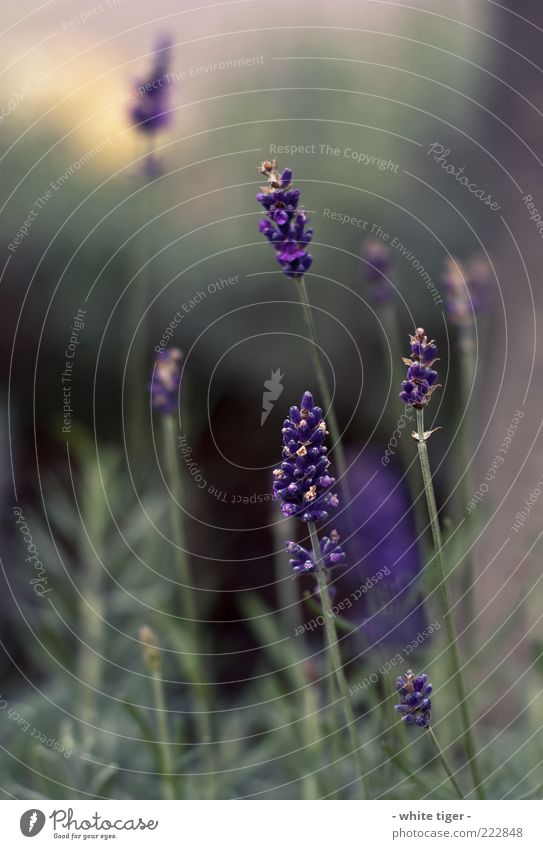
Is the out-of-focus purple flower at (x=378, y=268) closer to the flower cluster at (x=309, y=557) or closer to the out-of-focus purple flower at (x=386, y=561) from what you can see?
the out-of-focus purple flower at (x=386, y=561)

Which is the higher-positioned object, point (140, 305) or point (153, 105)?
point (140, 305)

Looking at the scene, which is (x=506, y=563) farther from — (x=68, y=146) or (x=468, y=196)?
(x=68, y=146)

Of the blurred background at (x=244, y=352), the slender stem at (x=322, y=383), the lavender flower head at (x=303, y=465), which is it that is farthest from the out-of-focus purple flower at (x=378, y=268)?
the lavender flower head at (x=303, y=465)

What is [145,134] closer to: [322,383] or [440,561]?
[322,383]

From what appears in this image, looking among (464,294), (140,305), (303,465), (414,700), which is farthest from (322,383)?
(140,305)

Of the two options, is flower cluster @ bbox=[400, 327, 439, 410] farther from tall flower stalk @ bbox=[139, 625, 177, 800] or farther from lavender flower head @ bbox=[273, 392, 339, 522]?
tall flower stalk @ bbox=[139, 625, 177, 800]
